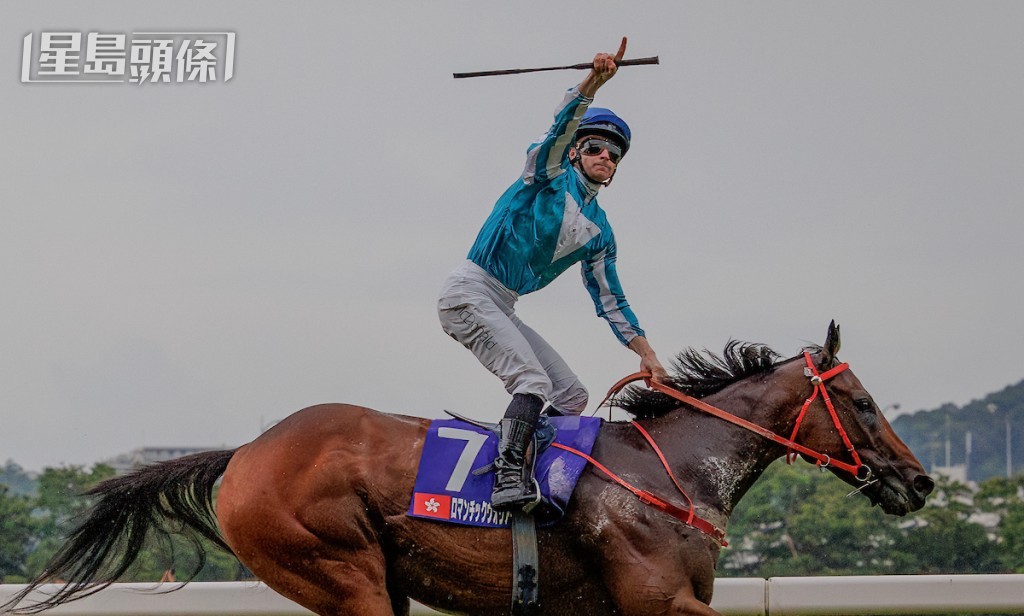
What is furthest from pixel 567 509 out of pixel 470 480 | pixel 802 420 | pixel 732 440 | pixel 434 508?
pixel 802 420

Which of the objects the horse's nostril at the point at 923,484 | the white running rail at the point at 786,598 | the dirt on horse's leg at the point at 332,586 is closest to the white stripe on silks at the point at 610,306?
the horse's nostril at the point at 923,484

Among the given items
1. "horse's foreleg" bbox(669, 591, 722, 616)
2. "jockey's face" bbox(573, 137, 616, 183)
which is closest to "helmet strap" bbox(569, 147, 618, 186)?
"jockey's face" bbox(573, 137, 616, 183)

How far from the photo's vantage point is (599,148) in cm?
582

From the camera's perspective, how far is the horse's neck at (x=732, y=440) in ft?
18.6

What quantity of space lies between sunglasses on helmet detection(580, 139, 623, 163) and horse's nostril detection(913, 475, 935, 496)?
1.92m

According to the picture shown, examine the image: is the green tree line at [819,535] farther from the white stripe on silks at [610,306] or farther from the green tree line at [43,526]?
the white stripe on silks at [610,306]

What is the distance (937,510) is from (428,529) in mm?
8880

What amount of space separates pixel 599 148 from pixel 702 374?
1.13 meters

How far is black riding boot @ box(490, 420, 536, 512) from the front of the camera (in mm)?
5344

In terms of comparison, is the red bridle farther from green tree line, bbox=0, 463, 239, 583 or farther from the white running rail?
green tree line, bbox=0, 463, 239, 583

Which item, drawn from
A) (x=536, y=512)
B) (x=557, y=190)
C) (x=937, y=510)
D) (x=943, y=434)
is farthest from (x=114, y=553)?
(x=943, y=434)

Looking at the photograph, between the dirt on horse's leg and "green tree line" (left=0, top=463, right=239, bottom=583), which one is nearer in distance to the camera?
the dirt on horse's leg

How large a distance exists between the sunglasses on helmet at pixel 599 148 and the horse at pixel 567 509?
1029mm

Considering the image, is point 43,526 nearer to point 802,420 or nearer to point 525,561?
point 525,561
